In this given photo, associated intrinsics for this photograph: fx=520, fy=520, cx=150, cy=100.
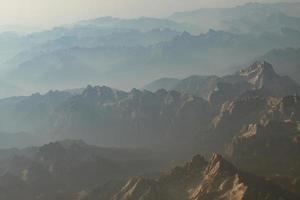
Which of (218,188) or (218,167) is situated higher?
(218,167)

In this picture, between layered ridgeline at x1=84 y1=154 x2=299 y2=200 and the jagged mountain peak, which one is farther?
the jagged mountain peak

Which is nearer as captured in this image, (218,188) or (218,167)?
(218,188)

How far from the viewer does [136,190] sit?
199 metres

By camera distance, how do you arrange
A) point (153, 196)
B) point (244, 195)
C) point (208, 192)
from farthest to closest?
point (153, 196) → point (208, 192) → point (244, 195)

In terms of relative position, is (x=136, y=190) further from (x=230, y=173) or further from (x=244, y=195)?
(x=244, y=195)

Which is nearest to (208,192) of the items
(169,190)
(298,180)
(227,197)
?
(227,197)

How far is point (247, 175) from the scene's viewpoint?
180375 mm

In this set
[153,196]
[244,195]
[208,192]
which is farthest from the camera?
[153,196]

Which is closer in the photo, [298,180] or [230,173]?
[230,173]

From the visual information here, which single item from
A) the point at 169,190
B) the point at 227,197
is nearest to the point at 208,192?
the point at 227,197

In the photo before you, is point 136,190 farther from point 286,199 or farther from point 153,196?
point 286,199

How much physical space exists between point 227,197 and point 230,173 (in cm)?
1506

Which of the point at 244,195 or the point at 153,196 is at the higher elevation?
the point at 244,195

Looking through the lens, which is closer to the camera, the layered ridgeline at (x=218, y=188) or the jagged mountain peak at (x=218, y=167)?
the layered ridgeline at (x=218, y=188)
